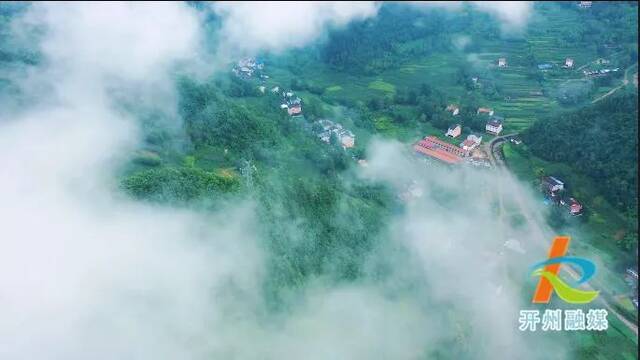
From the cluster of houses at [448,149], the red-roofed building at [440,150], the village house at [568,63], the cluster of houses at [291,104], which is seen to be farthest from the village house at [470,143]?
the village house at [568,63]

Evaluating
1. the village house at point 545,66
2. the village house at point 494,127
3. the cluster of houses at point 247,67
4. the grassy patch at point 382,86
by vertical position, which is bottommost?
the village house at point 494,127

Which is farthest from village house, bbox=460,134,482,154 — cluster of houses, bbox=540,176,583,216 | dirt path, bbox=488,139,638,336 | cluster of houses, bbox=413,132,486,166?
cluster of houses, bbox=540,176,583,216

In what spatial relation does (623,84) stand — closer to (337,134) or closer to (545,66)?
(545,66)

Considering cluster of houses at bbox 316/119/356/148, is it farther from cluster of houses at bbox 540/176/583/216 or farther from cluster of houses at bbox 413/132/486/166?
cluster of houses at bbox 540/176/583/216

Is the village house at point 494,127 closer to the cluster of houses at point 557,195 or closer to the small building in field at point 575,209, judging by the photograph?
the cluster of houses at point 557,195

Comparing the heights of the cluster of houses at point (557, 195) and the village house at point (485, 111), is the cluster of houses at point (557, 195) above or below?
below

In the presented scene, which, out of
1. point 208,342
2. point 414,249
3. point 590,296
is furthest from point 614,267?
point 208,342
